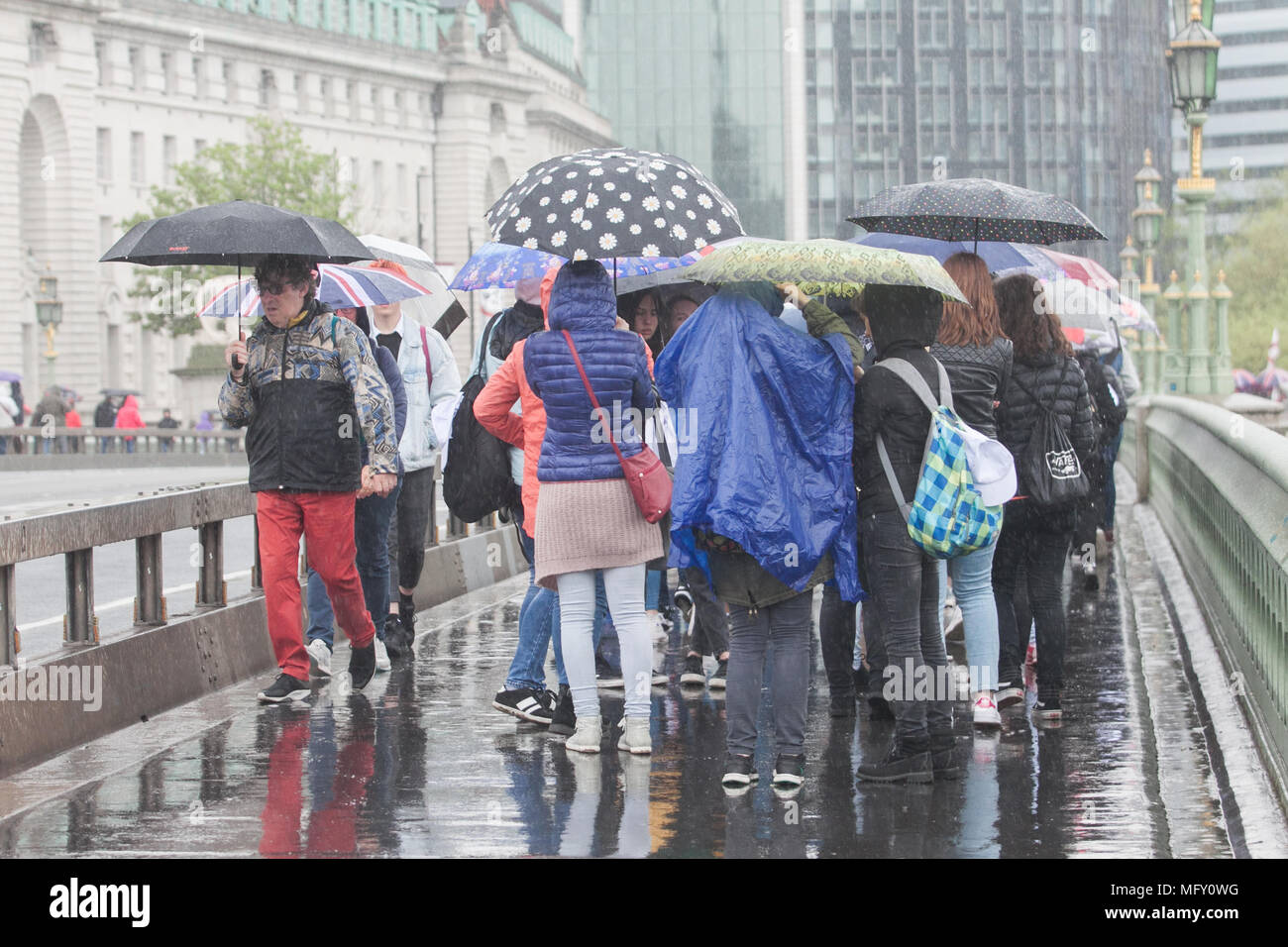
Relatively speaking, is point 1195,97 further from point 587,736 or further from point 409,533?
point 587,736

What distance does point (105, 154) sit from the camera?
281ft

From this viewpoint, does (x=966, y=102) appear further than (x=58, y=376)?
Yes

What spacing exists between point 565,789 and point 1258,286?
298 ft

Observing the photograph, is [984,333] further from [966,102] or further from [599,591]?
[966,102]

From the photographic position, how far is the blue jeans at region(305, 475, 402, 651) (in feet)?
34.1

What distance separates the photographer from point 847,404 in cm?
760

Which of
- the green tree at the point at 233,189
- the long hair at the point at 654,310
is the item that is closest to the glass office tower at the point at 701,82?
the green tree at the point at 233,189

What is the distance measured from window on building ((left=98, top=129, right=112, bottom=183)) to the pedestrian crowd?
7826 cm

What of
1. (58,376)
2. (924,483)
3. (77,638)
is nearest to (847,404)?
(924,483)

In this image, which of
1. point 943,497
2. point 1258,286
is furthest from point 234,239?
point 1258,286

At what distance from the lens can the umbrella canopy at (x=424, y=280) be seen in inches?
438

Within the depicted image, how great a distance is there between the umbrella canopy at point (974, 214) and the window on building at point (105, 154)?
259 ft

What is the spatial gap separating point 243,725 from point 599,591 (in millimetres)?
1642

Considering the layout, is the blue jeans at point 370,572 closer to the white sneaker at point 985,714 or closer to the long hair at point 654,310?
the long hair at point 654,310
